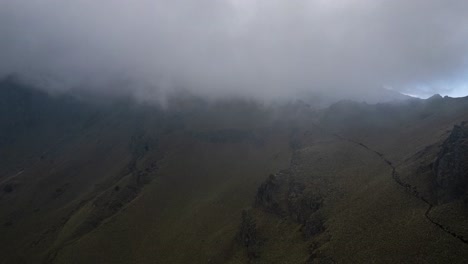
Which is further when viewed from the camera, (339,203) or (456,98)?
(456,98)

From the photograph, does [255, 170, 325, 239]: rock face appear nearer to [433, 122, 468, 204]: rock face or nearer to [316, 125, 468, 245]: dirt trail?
[316, 125, 468, 245]: dirt trail

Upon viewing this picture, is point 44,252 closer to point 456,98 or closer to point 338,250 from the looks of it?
point 338,250

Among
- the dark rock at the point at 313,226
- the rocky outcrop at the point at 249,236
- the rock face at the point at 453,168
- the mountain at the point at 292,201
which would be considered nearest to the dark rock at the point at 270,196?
the mountain at the point at 292,201

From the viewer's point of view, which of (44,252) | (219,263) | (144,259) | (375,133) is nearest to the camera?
(219,263)

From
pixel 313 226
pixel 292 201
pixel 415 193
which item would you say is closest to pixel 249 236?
pixel 292 201

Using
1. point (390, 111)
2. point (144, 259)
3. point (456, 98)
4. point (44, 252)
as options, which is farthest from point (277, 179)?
point (44, 252)
